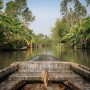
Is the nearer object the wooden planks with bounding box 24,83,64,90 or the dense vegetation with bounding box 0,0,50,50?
the wooden planks with bounding box 24,83,64,90

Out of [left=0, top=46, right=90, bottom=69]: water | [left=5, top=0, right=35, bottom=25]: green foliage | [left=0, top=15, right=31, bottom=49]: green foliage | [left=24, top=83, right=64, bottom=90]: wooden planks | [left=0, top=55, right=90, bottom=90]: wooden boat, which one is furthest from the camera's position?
[left=5, top=0, right=35, bottom=25]: green foliage

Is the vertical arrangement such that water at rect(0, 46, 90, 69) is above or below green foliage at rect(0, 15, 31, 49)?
below

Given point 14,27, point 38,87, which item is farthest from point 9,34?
point 38,87

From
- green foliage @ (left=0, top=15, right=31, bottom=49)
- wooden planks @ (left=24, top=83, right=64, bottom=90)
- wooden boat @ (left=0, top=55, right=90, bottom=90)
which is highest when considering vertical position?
green foliage @ (left=0, top=15, right=31, bottom=49)

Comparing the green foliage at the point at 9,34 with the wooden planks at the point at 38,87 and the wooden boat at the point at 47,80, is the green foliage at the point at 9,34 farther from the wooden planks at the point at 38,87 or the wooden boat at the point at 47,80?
the wooden planks at the point at 38,87

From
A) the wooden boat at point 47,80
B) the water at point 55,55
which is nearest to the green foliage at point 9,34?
the water at point 55,55

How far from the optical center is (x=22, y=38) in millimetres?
57656

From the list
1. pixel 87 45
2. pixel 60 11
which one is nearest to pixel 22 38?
pixel 87 45

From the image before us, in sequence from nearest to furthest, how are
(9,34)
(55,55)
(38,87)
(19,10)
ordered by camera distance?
(38,87)
(55,55)
(9,34)
(19,10)

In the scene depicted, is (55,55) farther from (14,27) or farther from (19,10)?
(19,10)

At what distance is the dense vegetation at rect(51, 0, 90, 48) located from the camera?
49.0 m

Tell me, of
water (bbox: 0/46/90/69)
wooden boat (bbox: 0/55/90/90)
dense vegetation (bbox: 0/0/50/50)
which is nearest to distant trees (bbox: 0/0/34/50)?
dense vegetation (bbox: 0/0/50/50)

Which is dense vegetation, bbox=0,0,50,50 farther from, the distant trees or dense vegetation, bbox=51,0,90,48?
dense vegetation, bbox=51,0,90,48

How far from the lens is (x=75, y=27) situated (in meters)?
58.7
